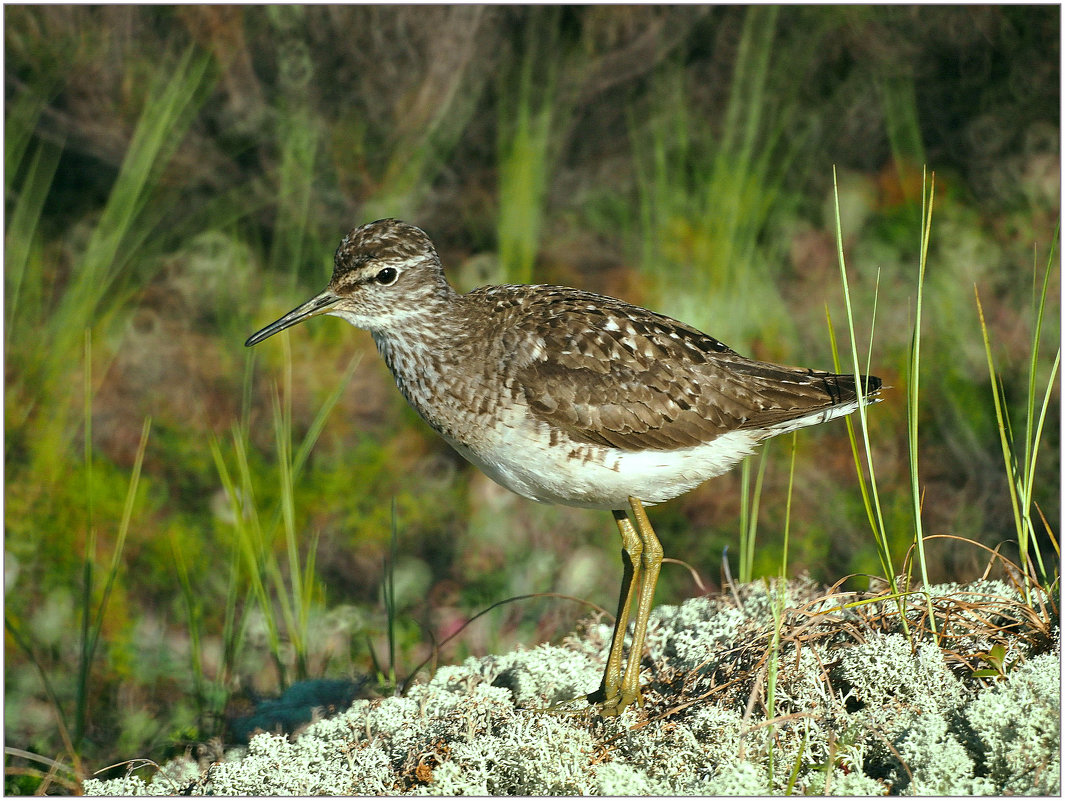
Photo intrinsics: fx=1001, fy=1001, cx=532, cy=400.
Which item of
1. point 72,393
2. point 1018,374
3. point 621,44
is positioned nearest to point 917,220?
point 1018,374

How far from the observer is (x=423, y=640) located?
6.82 metres

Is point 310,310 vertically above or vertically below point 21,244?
below

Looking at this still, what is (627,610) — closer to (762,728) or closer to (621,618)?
(621,618)

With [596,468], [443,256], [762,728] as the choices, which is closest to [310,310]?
[596,468]

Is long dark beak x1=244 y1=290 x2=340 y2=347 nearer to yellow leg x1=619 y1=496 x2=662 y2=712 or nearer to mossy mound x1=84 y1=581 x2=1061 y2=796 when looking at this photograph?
yellow leg x1=619 y1=496 x2=662 y2=712

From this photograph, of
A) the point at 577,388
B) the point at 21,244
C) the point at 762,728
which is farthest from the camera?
the point at 21,244

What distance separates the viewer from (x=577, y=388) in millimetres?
4484

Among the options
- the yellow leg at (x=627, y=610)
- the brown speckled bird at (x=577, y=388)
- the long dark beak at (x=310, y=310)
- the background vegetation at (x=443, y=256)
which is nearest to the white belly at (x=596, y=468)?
the brown speckled bird at (x=577, y=388)

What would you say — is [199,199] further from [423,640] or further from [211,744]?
[211,744]

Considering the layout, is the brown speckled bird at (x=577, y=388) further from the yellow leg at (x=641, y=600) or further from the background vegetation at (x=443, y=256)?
the background vegetation at (x=443, y=256)

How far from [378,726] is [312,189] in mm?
5387

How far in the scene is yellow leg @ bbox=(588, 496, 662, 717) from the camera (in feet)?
14.1

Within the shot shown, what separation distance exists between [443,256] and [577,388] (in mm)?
4773

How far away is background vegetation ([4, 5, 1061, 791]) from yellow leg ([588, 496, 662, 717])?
1.58m
